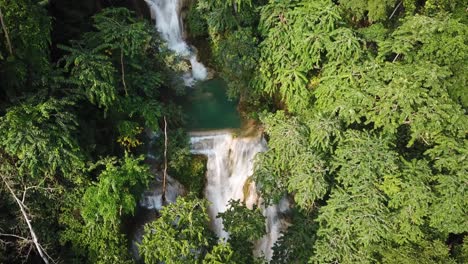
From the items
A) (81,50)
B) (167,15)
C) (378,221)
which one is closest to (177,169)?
(81,50)

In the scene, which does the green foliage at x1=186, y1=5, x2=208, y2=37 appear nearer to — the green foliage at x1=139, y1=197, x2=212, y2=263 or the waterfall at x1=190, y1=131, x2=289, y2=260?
the waterfall at x1=190, y1=131, x2=289, y2=260

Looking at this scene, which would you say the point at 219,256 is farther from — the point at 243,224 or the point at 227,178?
the point at 227,178

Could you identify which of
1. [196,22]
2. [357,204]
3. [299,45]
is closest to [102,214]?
[357,204]

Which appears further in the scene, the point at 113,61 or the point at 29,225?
the point at 113,61

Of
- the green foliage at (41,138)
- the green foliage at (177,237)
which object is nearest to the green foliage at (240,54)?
the green foliage at (177,237)

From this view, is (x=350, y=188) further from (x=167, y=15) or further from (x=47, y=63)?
(x=167, y=15)

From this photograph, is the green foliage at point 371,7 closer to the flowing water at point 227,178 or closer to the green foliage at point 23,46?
the flowing water at point 227,178
